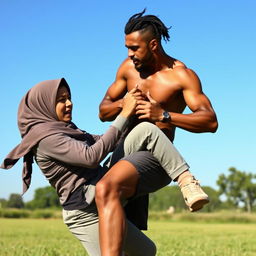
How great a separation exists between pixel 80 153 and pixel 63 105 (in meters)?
0.56

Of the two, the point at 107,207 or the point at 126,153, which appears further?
the point at 126,153

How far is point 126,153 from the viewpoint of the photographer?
448cm

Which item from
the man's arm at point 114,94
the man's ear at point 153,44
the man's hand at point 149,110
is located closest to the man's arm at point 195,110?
A: the man's hand at point 149,110

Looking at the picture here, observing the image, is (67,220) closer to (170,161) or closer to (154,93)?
(170,161)

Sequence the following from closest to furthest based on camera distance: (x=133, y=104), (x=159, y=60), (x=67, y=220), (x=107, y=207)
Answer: (x=107, y=207) → (x=133, y=104) → (x=67, y=220) → (x=159, y=60)

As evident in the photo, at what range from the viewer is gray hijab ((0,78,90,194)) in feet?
14.4

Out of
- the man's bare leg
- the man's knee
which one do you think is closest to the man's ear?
the man's bare leg

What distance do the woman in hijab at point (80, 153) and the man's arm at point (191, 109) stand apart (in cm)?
17

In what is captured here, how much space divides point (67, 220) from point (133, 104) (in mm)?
1166

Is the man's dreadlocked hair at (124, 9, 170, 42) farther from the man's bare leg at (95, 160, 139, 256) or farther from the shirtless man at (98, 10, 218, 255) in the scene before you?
the man's bare leg at (95, 160, 139, 256)

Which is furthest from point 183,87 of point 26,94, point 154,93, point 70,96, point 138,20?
point 26,94

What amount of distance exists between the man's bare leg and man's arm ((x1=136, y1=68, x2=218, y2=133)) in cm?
56

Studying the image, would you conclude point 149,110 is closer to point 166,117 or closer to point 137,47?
point 166,117

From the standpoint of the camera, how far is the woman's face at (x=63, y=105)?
4.51m
